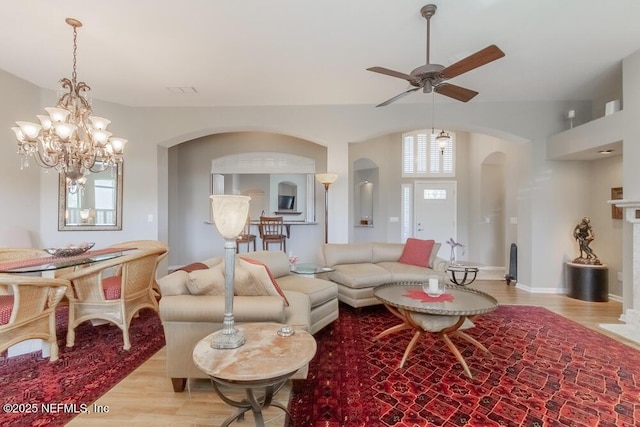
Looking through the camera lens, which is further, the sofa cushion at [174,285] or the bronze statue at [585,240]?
the bronze statue at [585,240]

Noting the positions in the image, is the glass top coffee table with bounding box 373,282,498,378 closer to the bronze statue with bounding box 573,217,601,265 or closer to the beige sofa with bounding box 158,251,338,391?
the beige sofa with bounding box 158,251,338,391

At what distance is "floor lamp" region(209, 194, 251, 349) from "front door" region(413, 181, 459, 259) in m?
5.99

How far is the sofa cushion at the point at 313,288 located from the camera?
9.02ft

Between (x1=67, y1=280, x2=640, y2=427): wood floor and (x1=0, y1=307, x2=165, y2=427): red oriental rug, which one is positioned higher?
(x1=0, y1=307, x2=165, y2=427): red oriental rug

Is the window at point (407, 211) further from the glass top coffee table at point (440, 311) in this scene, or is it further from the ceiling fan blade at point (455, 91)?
the glass top coffee table at point (440, 311)

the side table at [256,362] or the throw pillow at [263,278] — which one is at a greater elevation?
the throw pillow at [263,278]

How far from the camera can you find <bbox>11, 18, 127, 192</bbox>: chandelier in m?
2.79

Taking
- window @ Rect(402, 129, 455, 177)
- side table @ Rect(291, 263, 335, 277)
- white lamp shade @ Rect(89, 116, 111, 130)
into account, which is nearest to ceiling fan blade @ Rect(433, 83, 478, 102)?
side table @ Rect(291, 263, 335, 277)

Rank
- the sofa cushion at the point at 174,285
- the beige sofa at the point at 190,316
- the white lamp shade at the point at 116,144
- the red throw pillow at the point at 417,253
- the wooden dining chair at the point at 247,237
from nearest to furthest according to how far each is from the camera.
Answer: the beige sofa at the point at 190,316 → the sofa cushion at the point at 174,285 → the white lamp shade at the point at 116,144 → the red throw pillow at the point at 417,253 → the wooden dining chair at the point at 247,237

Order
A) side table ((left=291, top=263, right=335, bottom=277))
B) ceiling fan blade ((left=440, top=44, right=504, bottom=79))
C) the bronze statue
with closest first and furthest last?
ceiling fan blade ((left=440, top=44, right=504, bottom=79)) → side table ((left=291, top=263, right=335, bottom=277)) → the bronze statue

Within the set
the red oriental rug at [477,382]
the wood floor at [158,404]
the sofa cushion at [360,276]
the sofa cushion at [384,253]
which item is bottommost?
the wood floor at [158,404]

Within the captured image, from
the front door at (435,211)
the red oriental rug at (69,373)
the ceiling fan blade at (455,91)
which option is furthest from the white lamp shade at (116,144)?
the front door at (435,211)

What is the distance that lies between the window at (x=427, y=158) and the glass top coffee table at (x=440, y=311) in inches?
184

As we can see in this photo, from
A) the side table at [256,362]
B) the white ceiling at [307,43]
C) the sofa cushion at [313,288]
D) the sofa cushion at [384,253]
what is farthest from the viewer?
the sofa cushion at [384,253]
